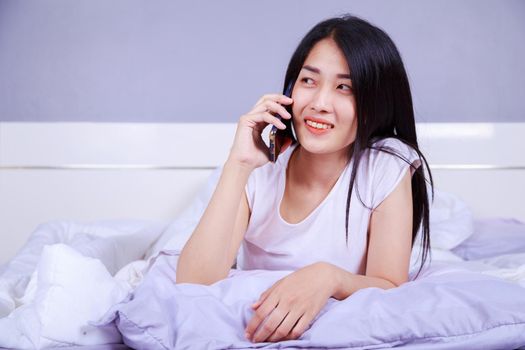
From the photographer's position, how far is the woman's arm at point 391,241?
117 cm

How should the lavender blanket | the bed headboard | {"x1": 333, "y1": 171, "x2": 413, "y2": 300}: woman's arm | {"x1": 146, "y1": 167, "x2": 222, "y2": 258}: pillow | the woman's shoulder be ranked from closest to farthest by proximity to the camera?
the lavender blanket < {"x1": 333, "y1": 171, "x2": 413, "y2": 300}: woman's arm < the woman's shoulder < {"x1": 146, "y1": 167, "x2": 222, "y2": 258}: pillow < the bed headboard

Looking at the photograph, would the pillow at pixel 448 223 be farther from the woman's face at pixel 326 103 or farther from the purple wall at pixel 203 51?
the woman's face at pixel 326 103

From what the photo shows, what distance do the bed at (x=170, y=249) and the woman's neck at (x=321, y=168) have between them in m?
0.27

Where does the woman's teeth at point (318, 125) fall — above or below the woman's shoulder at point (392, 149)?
above

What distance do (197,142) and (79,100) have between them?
463 mm

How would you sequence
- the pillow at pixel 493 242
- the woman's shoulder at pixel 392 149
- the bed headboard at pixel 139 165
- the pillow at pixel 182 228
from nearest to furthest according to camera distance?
the woman's shoulder at pixel 392 149 < the pillow at pixel 182 228 < the pillow at pixel 493 242 < the bed headboard at pixel 139 165

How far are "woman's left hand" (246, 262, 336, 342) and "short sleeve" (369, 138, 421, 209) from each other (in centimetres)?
31

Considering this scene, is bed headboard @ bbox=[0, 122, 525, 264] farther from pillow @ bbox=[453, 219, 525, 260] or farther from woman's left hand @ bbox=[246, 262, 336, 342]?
woman's left hand @ bbox=[246, 262, 336, 342]

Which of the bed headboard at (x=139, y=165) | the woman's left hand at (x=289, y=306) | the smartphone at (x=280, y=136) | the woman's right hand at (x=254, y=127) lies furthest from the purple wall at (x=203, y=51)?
the woman's left hand at (x=289, y=306)

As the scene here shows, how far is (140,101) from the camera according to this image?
231 centimetres

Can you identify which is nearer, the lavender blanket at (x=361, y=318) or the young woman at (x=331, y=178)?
the lavender blanket at (x=361, y=318)

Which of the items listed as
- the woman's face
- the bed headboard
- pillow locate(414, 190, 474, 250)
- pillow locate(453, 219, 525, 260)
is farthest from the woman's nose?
the bed headboard

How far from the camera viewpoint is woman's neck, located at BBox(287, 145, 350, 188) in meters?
1.34

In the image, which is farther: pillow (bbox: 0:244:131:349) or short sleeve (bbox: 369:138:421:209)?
short sleeve (bbox: 369:138:421:209)
